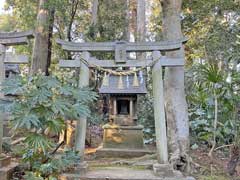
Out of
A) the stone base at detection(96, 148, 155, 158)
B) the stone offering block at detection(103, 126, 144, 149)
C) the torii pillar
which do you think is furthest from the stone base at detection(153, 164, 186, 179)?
the stone offering block at detection(103, 126, 144, 149)

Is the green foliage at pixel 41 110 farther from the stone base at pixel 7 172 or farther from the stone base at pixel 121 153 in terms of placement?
the stone base at pixel 121 153

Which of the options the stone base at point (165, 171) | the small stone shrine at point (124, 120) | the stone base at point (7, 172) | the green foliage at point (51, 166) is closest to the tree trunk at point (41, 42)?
the small stone shrine at point (124, 120)

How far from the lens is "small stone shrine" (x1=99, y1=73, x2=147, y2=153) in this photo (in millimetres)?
7932

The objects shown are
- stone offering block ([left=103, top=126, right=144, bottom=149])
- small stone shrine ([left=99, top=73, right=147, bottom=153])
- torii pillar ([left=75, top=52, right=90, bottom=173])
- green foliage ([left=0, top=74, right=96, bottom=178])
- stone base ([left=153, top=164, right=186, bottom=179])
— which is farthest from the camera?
stone offering block ([left=103, top=126, right=144, bottom=149])

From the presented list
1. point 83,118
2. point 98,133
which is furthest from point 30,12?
point 83,118

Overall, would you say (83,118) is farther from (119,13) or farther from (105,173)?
(119,13)

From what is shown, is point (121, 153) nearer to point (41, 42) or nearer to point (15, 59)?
point (15, 59)

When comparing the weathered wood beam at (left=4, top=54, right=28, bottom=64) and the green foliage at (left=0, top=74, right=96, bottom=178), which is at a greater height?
the weathered wood beam at (left=4, top=54, right=28, bottom=64)

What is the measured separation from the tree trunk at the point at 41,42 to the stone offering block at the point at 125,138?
4.33 m

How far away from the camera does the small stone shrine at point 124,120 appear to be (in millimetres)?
7932

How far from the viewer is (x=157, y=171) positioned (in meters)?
5.54

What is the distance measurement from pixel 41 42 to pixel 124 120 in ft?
16.7

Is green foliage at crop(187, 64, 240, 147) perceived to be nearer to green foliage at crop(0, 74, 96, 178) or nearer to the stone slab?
the stone slab

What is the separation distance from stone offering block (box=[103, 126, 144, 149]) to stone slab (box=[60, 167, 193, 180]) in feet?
6.77
